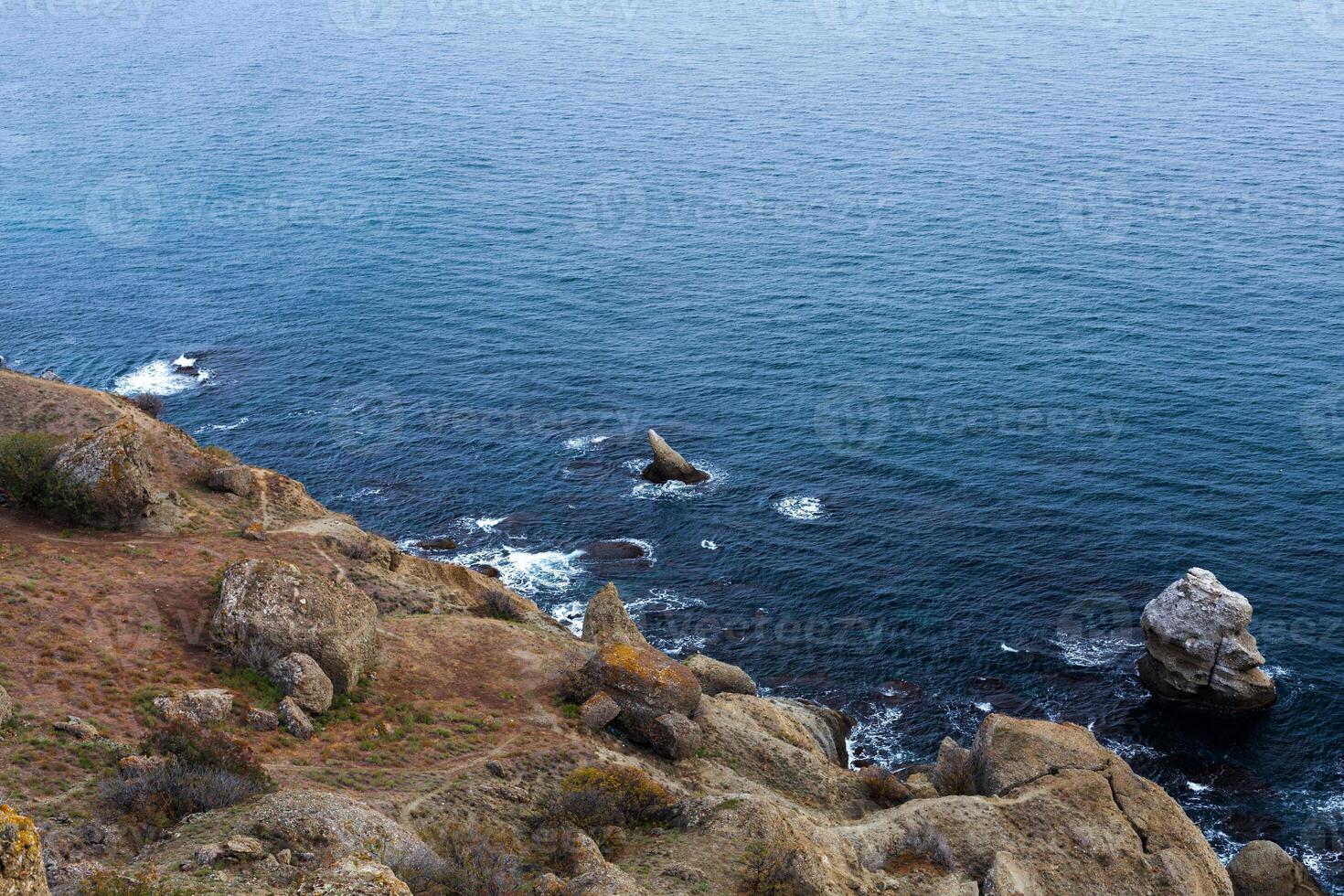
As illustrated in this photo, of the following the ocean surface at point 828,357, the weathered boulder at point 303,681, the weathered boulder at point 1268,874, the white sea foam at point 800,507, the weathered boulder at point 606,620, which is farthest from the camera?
the white sea foam at point 800,507

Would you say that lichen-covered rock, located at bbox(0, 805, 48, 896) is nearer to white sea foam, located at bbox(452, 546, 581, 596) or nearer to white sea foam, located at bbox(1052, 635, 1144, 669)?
white sea foam, located at bbox(452, 546, 581, 596)

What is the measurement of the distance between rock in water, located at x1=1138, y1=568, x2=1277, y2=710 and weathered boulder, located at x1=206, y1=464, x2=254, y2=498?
49.8 meters

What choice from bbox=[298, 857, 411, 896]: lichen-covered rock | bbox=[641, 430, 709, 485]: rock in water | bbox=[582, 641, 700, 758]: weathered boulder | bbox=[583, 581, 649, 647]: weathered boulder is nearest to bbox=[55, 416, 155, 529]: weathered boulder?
bbox=[583, 581, 649, 647]: weathered boulder

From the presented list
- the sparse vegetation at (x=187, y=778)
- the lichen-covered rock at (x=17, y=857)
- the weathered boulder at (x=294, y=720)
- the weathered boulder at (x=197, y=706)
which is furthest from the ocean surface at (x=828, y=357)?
the lichen-covered rock at (x=17, y=857)

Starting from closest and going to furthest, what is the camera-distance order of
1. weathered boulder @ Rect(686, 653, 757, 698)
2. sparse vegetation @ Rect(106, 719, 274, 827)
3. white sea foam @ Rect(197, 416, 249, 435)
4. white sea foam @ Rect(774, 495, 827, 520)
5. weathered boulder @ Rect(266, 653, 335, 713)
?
sparse vegetation @ Rect(106, 719, 274, 827), weathered boulder @ Rect(266, 653, 335, 713), weathered boulder @ Rect(686, 653, 757, 698), white sea foam @ Rect(774, 495, 827, 520), white sea foam @ Rect(197, 416, 249, 435)

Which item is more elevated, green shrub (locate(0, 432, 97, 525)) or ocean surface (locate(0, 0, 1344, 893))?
green shrub (locate(0, 432, 97, 525))

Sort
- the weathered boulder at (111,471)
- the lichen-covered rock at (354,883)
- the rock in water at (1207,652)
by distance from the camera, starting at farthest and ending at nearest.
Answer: the rock in water at (1207,652), the weathered boulder at (111,471), the lichen-covered rock at (354,883)

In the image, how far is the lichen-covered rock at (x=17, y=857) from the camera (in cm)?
1777

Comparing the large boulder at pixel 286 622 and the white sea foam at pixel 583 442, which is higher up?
the large boulder at pixel 286 622

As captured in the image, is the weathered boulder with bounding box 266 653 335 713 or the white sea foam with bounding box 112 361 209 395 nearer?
the weathered boulder with bounding box 266 653 335 713

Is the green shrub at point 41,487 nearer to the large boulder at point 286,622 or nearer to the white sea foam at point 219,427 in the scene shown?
the large boulder at point 286,622

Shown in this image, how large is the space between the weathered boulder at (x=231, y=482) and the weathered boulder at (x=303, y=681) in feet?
61.4

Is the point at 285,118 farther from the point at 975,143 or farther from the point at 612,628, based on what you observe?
the point at 612,628

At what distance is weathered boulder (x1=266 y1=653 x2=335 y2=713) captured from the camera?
3784cm
